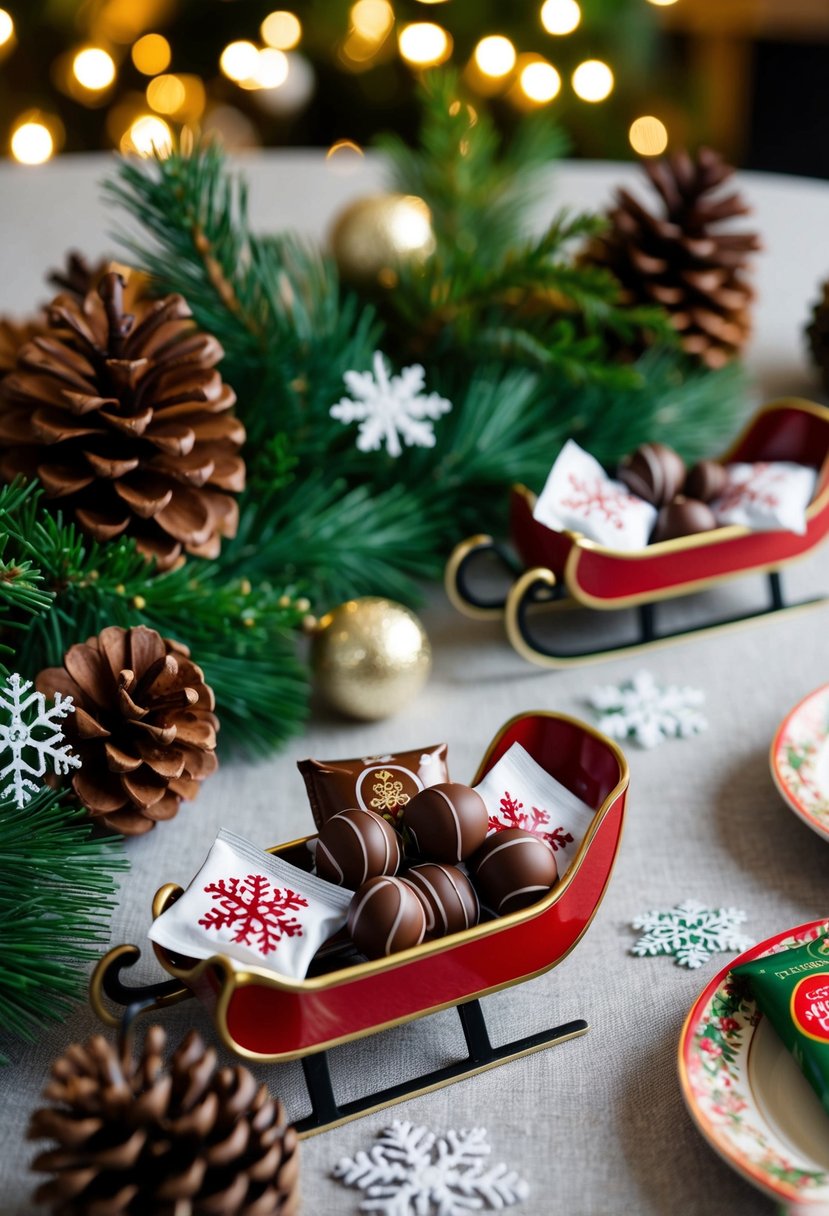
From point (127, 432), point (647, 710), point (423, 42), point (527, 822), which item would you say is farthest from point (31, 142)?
point (527, 822)

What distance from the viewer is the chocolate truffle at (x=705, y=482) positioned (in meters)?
0.73

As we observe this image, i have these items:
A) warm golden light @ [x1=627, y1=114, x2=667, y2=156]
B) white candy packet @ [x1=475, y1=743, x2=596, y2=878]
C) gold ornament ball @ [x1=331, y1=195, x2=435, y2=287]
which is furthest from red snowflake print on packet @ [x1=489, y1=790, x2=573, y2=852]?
warm golden light @ [x1=627, y1=114, x2=667, y2=156]

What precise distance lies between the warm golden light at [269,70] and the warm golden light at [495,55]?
26 centimetres

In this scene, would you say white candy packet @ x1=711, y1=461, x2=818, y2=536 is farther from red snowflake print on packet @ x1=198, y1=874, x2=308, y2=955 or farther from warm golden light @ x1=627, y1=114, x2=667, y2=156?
warm golden light @ x1=627, y1=114, x2=667, y2=156

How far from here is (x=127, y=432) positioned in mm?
597

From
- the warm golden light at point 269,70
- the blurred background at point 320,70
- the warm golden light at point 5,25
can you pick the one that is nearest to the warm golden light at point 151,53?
the blurred background at point 320,70

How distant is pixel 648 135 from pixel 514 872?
5.17ft

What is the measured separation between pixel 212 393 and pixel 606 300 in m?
0.29

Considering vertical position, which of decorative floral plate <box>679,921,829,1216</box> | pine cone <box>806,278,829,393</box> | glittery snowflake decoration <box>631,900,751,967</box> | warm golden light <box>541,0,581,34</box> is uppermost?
warm golden light <box>541,0,581,34</box>

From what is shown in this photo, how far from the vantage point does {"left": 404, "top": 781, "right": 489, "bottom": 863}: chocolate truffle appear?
49cm

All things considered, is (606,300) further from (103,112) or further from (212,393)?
(103,112)

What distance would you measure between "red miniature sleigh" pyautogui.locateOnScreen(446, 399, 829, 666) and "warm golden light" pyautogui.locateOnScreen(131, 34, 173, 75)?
1.22 m

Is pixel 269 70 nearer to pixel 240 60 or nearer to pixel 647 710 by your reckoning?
pixel 240 60

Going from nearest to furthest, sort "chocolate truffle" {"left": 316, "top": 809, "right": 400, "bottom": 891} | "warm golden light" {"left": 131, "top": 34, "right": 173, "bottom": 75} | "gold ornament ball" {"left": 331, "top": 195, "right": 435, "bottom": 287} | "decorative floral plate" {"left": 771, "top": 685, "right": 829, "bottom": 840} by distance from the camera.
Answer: "chocolate truffle" {"left": 316, "top": 809, "right": 400, "bottom": 891} → "decorative floral plate" {"left": 771, "top": 685, "right": 829, "bottom": 840} → "gold ornament ball" {"left": 331, "top": 195, "right": 435, "bottom": 287} → "warm golden light" {"left": 131, "top": 34, "right": 173, "bottom": 75}
